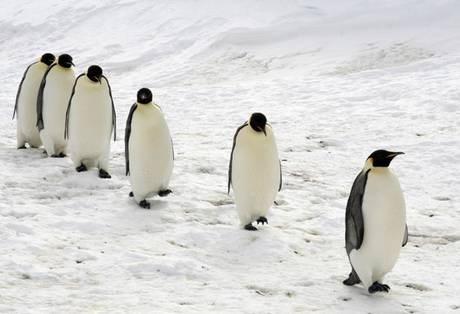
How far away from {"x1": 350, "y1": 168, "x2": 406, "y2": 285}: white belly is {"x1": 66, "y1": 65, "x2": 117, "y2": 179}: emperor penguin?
342 cm

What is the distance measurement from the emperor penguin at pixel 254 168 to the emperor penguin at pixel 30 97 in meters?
3.26

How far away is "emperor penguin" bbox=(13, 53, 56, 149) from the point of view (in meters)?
9.39

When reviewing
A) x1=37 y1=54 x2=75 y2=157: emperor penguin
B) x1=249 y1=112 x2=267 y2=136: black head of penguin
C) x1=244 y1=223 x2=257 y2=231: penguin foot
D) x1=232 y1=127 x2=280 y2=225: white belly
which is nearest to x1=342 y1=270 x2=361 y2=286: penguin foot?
x1=244 y1=223 x2=257 y2=231: penguin foot

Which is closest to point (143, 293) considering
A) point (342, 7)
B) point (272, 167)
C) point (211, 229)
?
point (211, 229)

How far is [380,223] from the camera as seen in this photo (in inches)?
222

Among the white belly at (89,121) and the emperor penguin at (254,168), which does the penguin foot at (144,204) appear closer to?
the emperor penguin at (254,168)

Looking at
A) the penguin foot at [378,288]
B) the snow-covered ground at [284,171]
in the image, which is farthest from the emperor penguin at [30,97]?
the penguin foot at [378,288]

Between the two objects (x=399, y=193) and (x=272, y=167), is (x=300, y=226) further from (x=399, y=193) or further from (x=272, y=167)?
(x=399, y=193)

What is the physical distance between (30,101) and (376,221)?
510 centimetres

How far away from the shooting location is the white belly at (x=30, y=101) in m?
9.39

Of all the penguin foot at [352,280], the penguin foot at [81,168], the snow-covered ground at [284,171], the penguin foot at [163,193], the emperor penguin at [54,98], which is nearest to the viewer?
the snow-covered ground at [284,171]

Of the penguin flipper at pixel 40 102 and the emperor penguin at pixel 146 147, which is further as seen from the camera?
the penguin flipper at pixel 40 102

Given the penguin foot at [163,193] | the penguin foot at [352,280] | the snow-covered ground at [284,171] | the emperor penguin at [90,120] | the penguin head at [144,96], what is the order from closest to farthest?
1. the snow-covered ground at [284,171]
2. the penguin foot at [352,280]
3. the penguin head at [144,96]
4. the penguin foot at [163,193]
5. the emperor penguin at [90,120]

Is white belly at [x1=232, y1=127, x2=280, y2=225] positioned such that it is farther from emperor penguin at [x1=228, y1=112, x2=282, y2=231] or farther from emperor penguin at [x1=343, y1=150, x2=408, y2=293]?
emperor penguin at [x1=343, y1=150, x2=408, y2=293]
